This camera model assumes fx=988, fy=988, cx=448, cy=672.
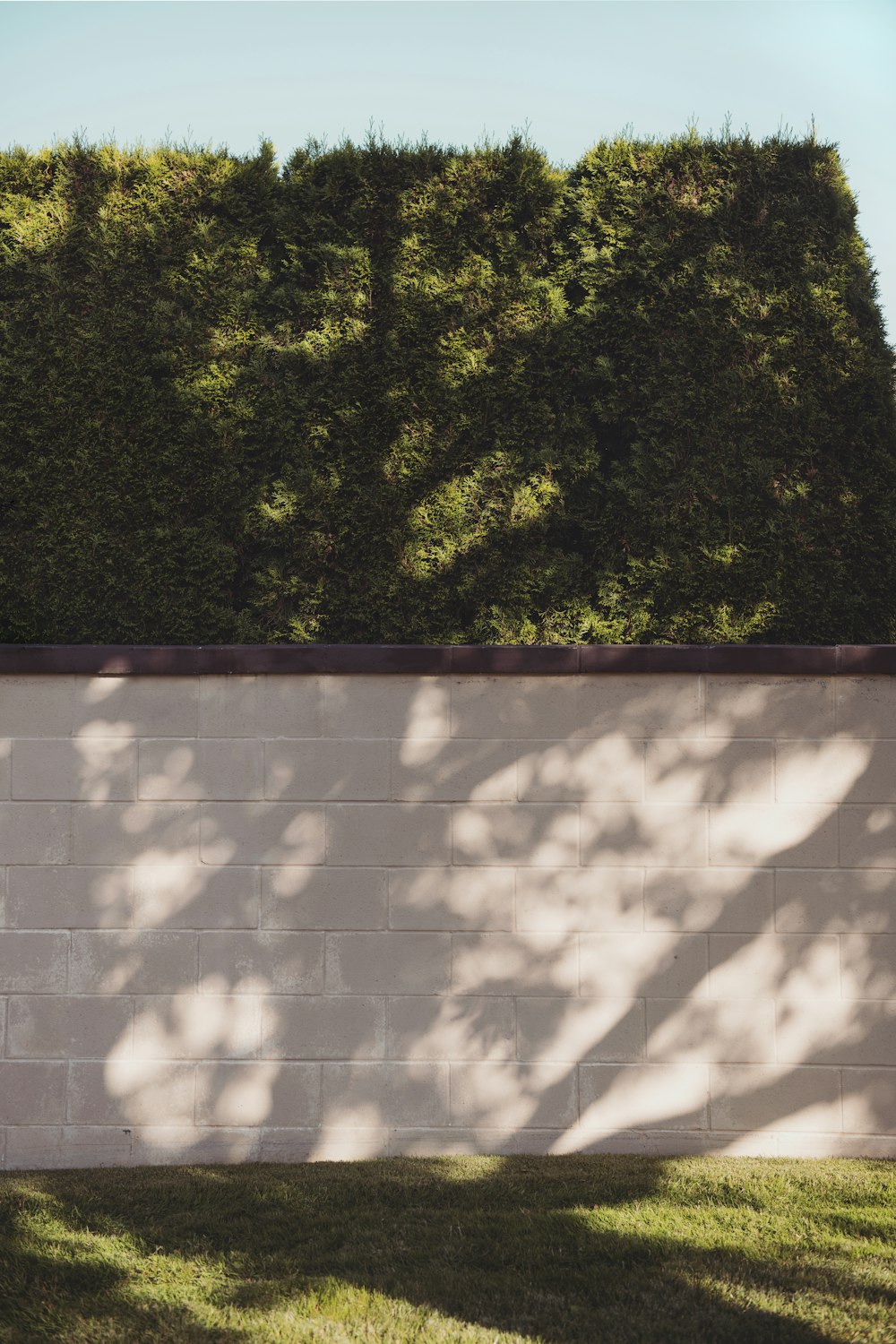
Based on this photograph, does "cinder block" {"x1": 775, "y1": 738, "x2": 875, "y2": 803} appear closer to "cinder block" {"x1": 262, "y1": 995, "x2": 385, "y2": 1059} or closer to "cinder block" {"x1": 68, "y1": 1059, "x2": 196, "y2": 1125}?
"cinder block" {"x1": 262, "y1": 995, "x2": 385, "y2": 1059}

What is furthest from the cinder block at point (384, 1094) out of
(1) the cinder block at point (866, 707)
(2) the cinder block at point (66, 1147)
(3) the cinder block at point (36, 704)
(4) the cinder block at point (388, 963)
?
(1) the cinder block at point (866, 707)

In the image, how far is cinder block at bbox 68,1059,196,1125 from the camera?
12.3 feet

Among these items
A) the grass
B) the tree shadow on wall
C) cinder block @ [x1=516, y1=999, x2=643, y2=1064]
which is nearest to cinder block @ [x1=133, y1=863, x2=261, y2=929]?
the tree shadow on wall

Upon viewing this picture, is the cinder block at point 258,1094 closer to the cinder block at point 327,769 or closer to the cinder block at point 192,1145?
the cinder block at point 192,1145

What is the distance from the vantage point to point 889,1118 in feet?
12.2

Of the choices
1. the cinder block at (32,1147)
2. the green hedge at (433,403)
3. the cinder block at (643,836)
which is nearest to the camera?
the cinder block at (32,1147)

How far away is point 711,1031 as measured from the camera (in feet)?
12.3

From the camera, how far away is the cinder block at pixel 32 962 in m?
3.77

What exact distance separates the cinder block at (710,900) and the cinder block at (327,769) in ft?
3.68

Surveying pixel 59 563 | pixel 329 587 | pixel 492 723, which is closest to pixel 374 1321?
pixel 492 723

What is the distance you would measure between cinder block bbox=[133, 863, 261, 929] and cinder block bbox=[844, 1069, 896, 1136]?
234cm

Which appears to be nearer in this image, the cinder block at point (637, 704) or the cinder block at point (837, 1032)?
the cinder block at point (837, 1032)

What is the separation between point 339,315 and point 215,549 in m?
1.62

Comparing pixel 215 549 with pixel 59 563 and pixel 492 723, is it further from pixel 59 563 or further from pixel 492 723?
pixel 492 723
